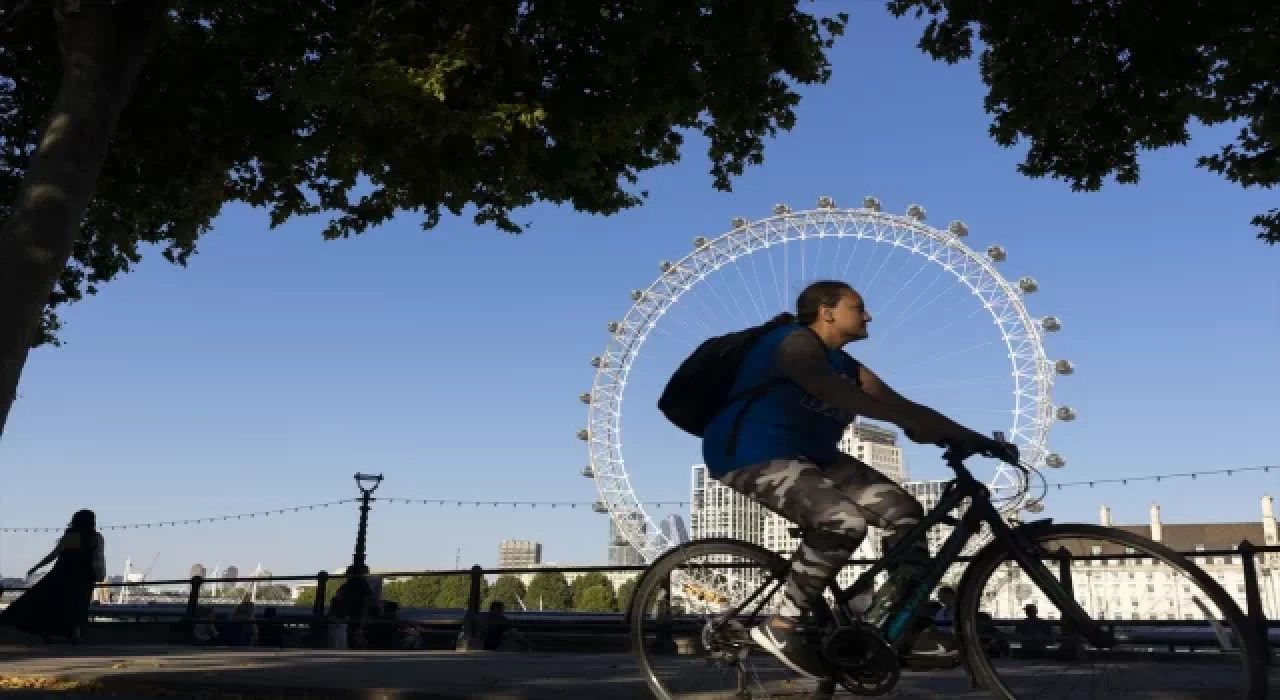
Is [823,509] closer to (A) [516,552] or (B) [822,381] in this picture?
(B) [822,381]

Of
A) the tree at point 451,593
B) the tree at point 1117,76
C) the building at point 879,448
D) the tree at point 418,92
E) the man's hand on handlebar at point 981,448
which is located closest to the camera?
the man's hand on handlebar at point 981,448

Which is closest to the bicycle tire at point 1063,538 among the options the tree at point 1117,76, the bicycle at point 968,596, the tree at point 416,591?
the bicycle at point 968,596

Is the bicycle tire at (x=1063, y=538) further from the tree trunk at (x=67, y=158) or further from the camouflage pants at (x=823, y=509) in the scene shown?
the tree trunk at (x=67, y=158)

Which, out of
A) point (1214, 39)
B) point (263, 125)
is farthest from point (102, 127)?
point (1214, 39)

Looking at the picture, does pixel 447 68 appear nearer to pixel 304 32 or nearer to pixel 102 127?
pixel 304 32

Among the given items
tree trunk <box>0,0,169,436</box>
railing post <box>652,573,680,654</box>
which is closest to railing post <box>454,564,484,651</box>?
tree trunk <box>0,0,169,436</box>

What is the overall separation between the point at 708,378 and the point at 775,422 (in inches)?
12.3

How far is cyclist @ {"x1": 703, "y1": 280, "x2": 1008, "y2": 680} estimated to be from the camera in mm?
3135

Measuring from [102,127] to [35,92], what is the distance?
3541mm

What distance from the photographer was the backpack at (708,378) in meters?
3.47

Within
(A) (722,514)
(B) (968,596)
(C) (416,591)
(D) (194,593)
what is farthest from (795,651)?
(C) (416,591)

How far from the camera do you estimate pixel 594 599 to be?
10462cm

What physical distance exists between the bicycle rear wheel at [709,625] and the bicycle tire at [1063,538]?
0.62m

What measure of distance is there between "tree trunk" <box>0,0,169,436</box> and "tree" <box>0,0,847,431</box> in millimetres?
26
